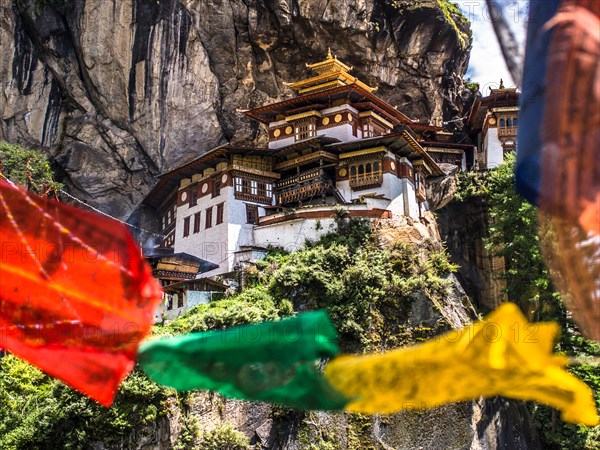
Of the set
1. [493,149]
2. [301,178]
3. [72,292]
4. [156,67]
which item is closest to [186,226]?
[301,178]

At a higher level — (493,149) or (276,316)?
(493,149)

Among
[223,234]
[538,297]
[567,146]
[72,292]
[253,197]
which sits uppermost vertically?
[253,197]

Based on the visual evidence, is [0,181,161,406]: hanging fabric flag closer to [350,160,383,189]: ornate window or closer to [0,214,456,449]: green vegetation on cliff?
[0,214,456,449]: green vegetation on cliff

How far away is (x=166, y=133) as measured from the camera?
40812mm

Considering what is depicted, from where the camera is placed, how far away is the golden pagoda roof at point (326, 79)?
1469 inches

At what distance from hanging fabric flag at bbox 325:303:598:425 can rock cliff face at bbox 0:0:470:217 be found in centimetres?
3731

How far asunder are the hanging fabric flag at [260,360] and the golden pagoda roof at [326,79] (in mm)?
32699

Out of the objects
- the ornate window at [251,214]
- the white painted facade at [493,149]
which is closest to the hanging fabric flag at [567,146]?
the ornate window at [251,214]

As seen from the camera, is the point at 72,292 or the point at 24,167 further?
the point at 24,167

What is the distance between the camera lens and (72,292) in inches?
220

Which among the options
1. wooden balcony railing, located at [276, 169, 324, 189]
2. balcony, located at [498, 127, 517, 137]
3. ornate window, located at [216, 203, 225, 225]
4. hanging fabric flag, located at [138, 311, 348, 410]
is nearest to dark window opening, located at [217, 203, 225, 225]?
ornate window, located at [216, 203, 225, 225]

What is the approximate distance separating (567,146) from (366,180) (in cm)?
3063

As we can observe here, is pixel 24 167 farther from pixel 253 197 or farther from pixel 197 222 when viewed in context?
pixel 253 197

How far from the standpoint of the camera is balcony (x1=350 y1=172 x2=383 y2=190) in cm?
3412
